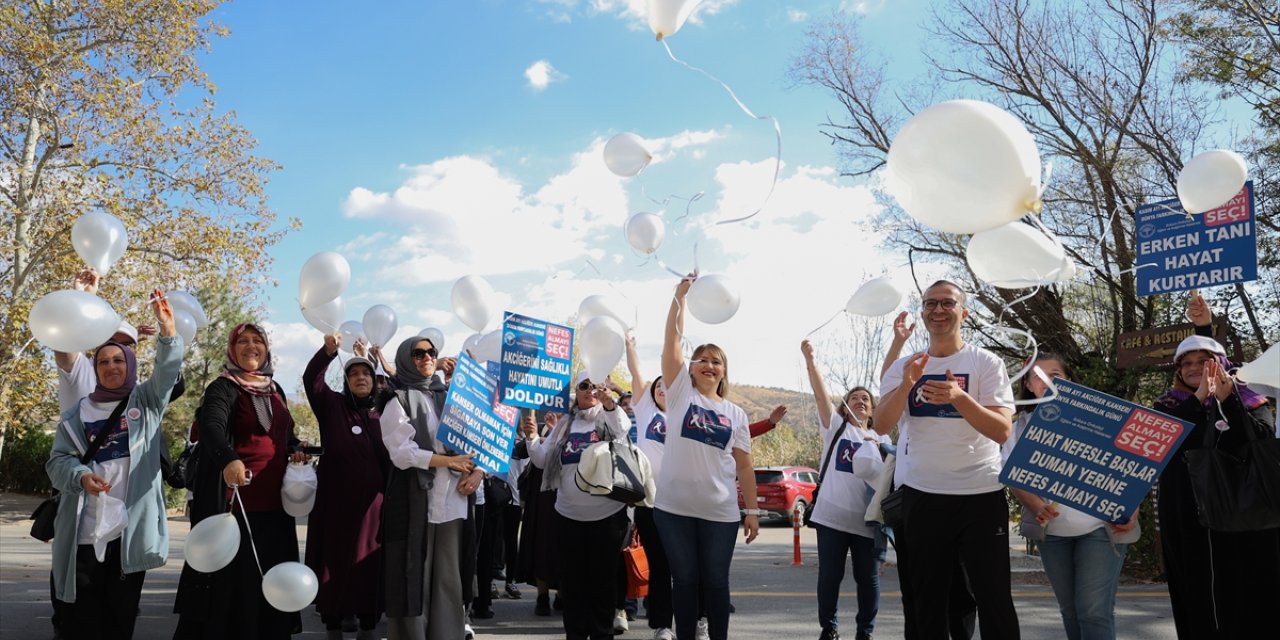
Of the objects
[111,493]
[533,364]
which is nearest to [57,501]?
[111,493]

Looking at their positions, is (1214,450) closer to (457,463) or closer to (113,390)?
(457,463)

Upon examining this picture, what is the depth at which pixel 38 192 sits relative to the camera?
17578 mm

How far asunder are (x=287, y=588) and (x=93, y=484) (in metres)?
1.16

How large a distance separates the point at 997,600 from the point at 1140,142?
11.2 meters

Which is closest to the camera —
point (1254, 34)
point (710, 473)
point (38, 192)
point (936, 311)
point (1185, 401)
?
point (936, 311)

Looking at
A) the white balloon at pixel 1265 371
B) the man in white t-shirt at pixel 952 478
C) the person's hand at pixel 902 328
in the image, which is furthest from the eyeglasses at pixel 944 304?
the white balloon at pixel 1265 371

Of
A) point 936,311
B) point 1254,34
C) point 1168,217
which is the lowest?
point 936,311

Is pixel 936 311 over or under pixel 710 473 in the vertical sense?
over

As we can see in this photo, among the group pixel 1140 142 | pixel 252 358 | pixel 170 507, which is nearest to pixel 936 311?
pixel 252 358

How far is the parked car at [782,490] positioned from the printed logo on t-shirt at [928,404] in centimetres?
1892

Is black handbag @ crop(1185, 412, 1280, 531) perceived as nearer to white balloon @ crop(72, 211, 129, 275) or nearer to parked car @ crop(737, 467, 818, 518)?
white balloon @ crop(72, 211, 129, 275)

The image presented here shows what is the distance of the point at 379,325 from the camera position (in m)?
6.80

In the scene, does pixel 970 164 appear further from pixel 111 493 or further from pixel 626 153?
pixel 111 493

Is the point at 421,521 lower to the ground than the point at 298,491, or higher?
lower
